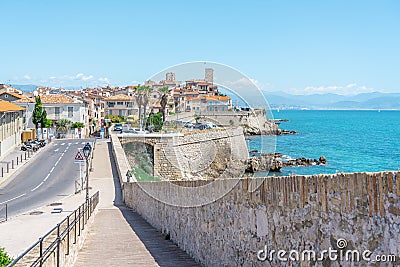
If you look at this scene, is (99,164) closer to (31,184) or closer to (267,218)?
(31,184)

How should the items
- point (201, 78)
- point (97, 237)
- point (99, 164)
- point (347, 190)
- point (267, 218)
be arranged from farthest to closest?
point (99, 164)
point (97, 237)
point (201, 78)
point (267, 218)
point (347, 190)

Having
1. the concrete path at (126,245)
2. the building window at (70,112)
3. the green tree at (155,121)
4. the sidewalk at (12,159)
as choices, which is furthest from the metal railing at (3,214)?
the building window at (70,112)

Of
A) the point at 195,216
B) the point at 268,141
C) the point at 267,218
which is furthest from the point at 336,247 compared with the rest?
the point at 268,141

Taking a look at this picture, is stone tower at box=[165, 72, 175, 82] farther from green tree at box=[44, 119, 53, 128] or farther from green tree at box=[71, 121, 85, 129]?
green tree at box=[71, 121, 85, 129]

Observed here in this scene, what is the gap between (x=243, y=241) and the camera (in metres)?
7.12

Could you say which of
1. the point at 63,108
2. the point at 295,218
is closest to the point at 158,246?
the point at 295,218

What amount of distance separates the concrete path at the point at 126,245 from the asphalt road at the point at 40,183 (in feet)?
20.3

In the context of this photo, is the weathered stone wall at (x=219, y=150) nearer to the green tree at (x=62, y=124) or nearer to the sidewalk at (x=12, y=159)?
the sidewalk at (x=12, y=159)

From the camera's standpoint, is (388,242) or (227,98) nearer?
(388,242)

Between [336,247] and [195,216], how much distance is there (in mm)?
5157

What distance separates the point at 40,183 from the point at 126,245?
21.6 metres

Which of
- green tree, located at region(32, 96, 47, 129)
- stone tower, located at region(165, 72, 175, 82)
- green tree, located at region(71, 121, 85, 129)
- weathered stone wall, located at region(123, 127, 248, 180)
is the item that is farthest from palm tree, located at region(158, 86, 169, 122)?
green tree, located at region(71, 121, 85, 129)

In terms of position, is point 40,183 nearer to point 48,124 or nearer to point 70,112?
point 48,124

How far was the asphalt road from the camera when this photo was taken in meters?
24.4
